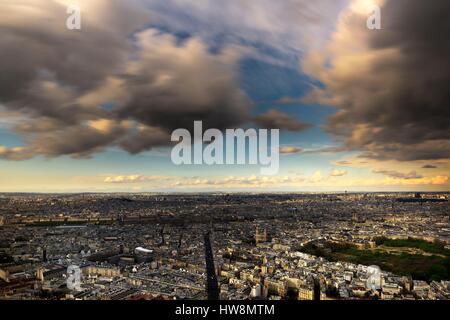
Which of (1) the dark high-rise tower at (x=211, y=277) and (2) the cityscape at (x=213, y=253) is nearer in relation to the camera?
(1) the dark high-rise tower at (x=211, y=277)

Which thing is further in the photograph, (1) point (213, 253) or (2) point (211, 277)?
(1) point (213, 253)

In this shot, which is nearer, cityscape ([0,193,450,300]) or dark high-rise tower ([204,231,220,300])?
dark high-rise tower ([204,231,220,300])

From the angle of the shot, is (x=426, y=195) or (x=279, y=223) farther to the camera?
(x=426, y=195)

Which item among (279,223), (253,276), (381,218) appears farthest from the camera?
(381,218)

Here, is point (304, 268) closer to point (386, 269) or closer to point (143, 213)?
point (386, 269)
